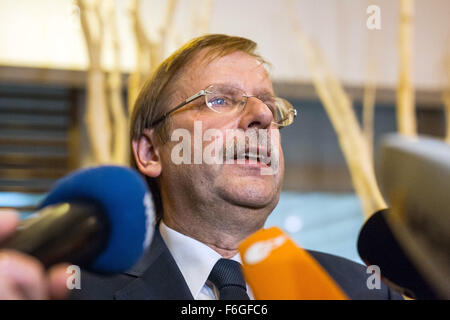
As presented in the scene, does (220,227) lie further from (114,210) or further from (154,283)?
(114,210)

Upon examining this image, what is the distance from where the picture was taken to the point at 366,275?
944 mm

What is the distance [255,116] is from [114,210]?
0.51m

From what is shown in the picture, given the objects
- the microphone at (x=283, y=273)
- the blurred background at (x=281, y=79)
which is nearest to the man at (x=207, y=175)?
the microphone at (x=283, y=273)

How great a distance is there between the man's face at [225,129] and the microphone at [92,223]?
387 millimetres

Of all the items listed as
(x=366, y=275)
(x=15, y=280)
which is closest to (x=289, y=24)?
(x=366, y=275)

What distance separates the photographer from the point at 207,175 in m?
0.88

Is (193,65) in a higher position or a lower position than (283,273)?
higher

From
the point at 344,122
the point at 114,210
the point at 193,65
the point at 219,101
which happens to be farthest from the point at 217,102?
the point at 344,122

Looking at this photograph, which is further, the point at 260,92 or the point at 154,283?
the point at 260,92

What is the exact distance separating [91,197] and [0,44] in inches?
68.5

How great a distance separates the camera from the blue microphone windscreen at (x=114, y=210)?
0.41m

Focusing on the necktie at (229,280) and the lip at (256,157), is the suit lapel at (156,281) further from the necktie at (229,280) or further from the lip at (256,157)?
the lip at (256,157)

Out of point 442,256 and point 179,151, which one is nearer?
point 442,256
